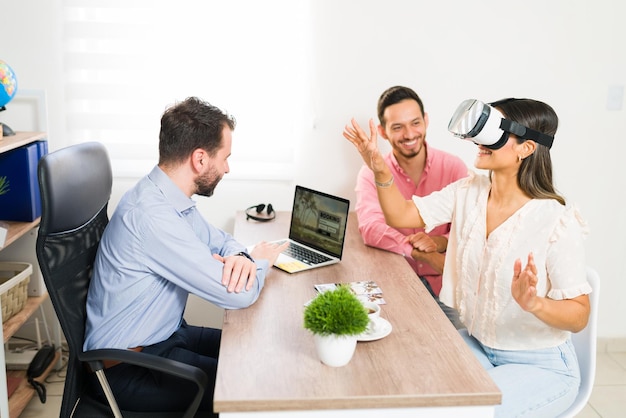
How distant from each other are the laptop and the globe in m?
1.17

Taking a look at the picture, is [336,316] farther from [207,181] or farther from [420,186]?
[420,186]

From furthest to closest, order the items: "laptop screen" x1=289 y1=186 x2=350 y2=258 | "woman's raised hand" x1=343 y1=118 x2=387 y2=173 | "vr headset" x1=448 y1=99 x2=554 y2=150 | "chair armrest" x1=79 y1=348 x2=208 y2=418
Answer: "laptop screen" x1=289 y1=186 x2=350 y2=258, "woman's raised hand" x1=343 y1=118 x2=387 y2=173, "vr headset" x1=448 y1=99 x2=554 y2=150, "chair armrest" x1=79 y1=348 x2=208 y2=418

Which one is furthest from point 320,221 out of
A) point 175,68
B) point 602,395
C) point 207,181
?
point 602,395

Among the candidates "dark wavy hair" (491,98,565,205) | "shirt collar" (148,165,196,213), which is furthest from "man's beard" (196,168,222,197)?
"dark wavy hair" (491,98,565,205)

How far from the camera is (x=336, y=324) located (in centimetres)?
158

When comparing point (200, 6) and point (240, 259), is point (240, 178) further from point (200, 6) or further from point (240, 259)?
point (240, 259)

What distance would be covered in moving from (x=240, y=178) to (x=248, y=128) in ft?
0.76

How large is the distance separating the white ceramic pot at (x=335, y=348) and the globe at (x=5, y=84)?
5.68 feet

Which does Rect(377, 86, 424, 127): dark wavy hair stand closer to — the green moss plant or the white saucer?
the white saucer

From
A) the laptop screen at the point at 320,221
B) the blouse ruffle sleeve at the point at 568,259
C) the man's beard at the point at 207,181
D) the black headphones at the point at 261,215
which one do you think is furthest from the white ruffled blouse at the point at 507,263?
the black headphones at the point at 261,215

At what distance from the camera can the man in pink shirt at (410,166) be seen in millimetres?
2852

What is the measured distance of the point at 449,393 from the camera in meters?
1.53

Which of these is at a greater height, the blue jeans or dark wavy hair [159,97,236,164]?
dark wavy hair [159,97,236,164]

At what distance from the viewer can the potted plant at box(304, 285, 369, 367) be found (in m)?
1.58
